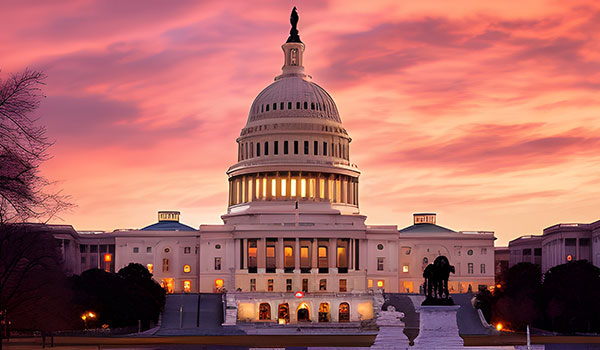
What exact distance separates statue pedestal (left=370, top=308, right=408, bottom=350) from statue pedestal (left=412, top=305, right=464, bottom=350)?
2110 millimetres

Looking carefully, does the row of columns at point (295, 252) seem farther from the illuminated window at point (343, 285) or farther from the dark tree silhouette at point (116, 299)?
the dark tree silhouette at point (116, 299)

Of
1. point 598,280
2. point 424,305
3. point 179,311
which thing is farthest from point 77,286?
point 424,305

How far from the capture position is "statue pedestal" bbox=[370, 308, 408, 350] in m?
66.9

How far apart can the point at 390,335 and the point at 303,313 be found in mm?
95345

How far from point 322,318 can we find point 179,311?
73.9 ft

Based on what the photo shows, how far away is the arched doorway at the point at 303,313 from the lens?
6486 inches

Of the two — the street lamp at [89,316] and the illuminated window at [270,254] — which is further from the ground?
the illuminated window at [270,254]

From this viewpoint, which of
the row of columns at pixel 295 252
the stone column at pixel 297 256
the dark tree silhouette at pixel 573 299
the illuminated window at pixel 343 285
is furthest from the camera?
the row of columns at pixel 295 252

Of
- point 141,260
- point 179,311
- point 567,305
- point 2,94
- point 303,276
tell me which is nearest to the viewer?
point 2,94

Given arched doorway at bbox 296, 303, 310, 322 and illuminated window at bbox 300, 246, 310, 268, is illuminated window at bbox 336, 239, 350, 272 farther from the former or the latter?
arched doorway at bbox 296, 303, 310, 322

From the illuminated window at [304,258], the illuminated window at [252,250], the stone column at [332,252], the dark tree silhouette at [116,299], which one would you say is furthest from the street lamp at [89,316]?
the stone column at [332,252]

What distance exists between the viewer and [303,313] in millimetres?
165500

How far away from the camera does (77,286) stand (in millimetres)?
142125

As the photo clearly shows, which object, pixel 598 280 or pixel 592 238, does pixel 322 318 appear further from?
pixel 592 238
